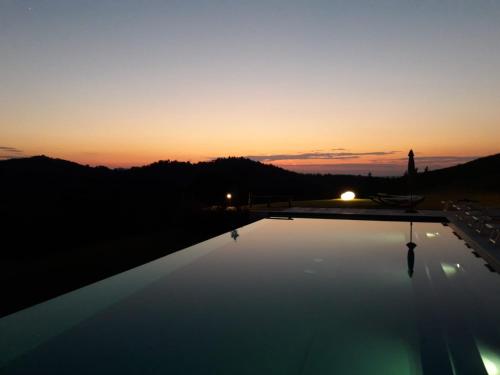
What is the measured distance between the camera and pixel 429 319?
464 cm

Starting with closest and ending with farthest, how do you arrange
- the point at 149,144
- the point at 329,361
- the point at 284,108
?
the point at 329,361 < the point at 284,108 < the point at 149,144

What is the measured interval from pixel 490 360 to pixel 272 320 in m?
2.46

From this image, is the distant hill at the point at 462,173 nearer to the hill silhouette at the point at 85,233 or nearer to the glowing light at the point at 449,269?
the hill silhouette at the point at 85,233

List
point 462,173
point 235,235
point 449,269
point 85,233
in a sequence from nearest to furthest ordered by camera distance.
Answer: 1. point 449,269
2. point 85,233
3. point 235,235
4. point 462,173

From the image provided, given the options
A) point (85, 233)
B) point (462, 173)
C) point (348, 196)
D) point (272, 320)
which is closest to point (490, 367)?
point (272, 320)

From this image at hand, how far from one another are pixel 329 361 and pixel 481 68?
15.6 meters

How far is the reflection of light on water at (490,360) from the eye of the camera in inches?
132

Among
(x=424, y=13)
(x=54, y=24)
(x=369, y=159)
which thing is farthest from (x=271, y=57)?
(x=369, y=159)

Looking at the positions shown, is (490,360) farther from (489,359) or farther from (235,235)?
(235,235)

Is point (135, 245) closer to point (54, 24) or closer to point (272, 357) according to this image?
point (272, 357)

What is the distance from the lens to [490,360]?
354 centimetres

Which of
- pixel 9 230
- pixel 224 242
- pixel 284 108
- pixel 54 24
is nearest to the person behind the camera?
pixel 9 230

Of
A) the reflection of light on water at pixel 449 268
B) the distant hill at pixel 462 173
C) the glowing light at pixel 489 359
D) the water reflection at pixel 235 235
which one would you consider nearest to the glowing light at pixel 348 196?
the water reflection at pixel 235 235

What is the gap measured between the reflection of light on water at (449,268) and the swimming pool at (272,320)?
2.0 inches
